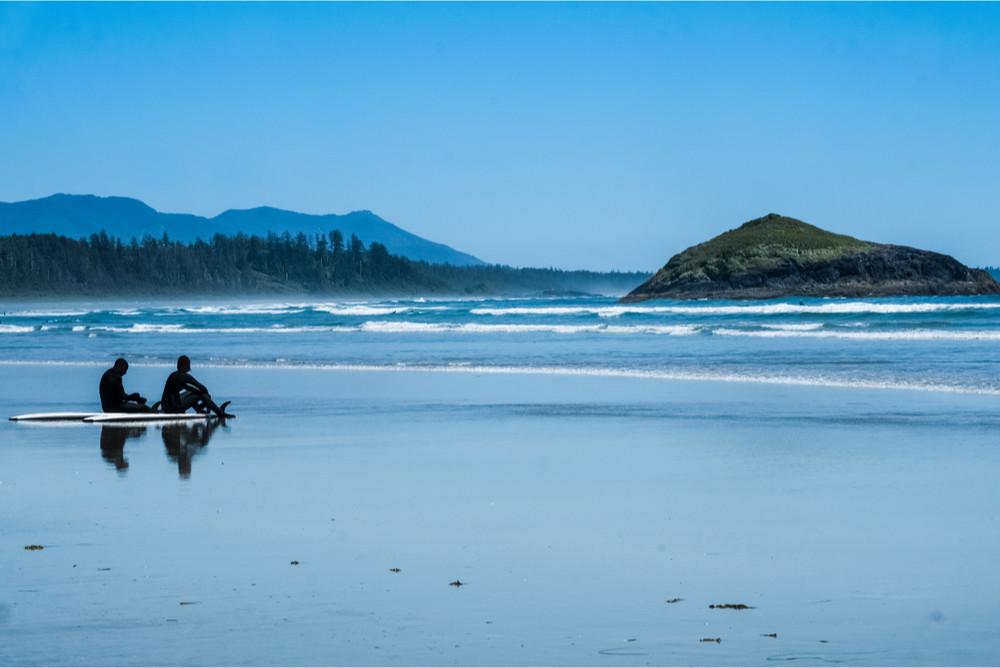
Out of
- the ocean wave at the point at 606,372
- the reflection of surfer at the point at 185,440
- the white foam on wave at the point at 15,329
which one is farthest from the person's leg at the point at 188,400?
the white foam on wave at the point at 15,329

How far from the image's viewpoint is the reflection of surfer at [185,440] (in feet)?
33.4

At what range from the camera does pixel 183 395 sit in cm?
1440

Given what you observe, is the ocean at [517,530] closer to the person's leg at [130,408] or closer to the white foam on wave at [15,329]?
the person's leg at [130,408]

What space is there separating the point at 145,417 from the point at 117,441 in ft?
6.62

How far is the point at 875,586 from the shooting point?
5426mm

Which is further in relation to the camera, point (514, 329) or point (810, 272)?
point (810, 272)

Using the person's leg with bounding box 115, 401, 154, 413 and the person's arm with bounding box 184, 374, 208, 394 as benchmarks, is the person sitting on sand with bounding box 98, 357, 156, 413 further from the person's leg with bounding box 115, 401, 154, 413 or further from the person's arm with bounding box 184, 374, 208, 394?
the person's arm with bounding box 184, 374, 208, 394

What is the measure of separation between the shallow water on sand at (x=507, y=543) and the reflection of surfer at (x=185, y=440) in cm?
6

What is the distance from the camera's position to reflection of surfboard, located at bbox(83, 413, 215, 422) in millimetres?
13719

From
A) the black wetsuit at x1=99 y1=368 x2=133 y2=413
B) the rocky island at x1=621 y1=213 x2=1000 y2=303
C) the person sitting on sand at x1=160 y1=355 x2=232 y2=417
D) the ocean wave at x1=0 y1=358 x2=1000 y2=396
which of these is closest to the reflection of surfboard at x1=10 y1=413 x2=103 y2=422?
the black wetsuit at x1=99 y1=368 x2=133 y2=413

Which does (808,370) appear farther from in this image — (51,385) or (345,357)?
(51,385)

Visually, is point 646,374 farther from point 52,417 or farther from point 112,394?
point 52,417

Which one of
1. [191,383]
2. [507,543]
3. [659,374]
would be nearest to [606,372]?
[659,374]

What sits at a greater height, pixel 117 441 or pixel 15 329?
pixel 15 329
